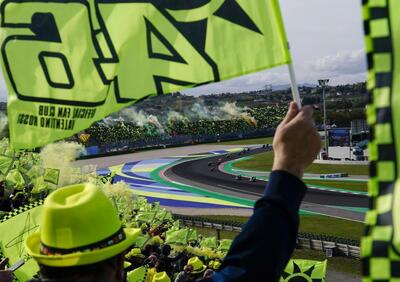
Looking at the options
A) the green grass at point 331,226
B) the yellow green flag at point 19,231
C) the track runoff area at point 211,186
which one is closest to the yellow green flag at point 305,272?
the yellow green flag at point 19,231

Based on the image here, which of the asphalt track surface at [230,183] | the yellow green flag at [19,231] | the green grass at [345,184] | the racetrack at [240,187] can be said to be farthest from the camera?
the green grass at [345,184]

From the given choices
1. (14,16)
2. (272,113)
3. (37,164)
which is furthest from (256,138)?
(14,16)

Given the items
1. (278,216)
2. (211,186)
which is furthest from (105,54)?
(211,186)

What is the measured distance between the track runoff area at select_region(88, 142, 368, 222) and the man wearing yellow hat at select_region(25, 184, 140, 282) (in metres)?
12.0

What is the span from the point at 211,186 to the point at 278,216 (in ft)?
107

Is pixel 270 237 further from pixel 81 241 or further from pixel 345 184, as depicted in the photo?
pixel 345 184

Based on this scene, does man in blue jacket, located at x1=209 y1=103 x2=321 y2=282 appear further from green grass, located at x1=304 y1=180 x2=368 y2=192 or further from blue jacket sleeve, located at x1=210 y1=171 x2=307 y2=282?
green grass, located at x1=304 y1=180 x2=368 y2=192

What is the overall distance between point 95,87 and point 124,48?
0.30m

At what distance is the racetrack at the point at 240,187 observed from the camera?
24.2m

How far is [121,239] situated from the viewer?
6.30 feet

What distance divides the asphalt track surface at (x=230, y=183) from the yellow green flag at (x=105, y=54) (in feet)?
75.3

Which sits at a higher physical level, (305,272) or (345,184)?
(305,272)

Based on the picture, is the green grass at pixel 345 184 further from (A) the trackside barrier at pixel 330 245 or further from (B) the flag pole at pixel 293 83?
(B) the flag pole at pixel 293 83

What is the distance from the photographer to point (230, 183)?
35.1 metres
